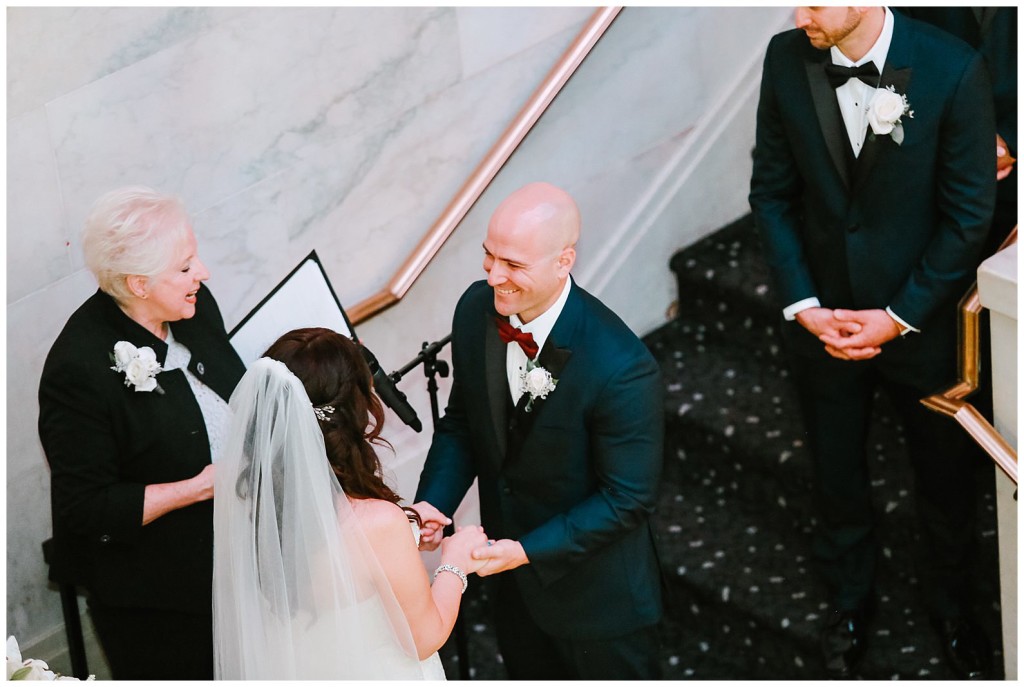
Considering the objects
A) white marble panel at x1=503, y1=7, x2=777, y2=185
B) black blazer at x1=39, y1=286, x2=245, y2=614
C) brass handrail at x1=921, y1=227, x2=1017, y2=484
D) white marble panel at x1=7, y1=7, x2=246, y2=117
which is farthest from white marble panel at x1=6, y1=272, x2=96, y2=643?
brass handrail at x1=921, y1=227, x2=1017, y2=484

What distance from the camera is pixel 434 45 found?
4.44 m

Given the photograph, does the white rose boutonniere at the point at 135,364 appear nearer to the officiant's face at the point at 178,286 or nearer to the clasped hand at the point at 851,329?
the officiant's face at the point at 178,286

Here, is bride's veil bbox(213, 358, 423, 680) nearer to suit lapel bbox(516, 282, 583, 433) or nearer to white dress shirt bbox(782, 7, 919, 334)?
suit lapel bbox(516, 282, 583, 433)

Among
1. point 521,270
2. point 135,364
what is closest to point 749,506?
point 521,270

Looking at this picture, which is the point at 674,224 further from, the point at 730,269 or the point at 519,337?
the point at 519,337

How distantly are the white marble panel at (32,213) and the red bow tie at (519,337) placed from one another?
130cm

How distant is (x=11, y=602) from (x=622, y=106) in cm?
253

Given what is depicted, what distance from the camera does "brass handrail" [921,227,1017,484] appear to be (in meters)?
3.61

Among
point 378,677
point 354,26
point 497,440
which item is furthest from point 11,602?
point 354,26

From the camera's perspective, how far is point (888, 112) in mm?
3621

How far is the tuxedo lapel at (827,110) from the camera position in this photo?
376 centimetres

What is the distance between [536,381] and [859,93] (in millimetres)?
1175

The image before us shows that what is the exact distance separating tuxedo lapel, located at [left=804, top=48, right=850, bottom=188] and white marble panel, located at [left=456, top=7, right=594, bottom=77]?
3.75 ft

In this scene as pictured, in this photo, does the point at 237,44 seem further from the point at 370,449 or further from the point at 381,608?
the point at 381,608
